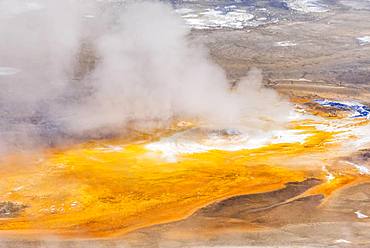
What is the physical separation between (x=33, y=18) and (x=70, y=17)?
84.6 inches

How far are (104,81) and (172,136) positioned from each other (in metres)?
6.49

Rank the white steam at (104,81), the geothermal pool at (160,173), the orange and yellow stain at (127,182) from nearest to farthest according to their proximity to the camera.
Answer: the orange and yellow stain at (127,182), the geothermal pool at (160,173), the white steam at (104,81)

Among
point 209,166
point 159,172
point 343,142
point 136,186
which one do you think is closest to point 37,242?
point 136,186

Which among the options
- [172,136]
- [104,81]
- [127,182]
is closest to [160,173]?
[127,182]

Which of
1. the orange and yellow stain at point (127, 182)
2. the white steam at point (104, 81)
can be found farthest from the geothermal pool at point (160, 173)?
the white steam at point (104, 81)

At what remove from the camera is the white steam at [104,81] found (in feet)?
70.3

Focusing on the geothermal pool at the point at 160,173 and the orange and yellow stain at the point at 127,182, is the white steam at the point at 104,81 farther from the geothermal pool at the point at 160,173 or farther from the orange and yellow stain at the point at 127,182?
the orange and yellow stain at the point at 127,182

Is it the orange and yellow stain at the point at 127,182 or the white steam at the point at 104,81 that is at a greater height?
the white steam at the point at 104,81

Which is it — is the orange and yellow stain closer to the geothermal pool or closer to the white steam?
the geothermal pool

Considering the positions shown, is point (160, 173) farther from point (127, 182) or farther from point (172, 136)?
point (172, 136)

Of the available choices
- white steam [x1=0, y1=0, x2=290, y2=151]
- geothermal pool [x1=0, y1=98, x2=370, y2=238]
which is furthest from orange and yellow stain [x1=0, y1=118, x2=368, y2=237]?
white steam [x1=0, y1=0, x2=290, y2=151]

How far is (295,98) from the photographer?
25.8 metres

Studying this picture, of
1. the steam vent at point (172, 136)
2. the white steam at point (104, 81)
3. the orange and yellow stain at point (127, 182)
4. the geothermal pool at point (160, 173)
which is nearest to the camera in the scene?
the steam vent at point (172, 136)

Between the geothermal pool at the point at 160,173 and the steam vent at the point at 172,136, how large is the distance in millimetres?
58
